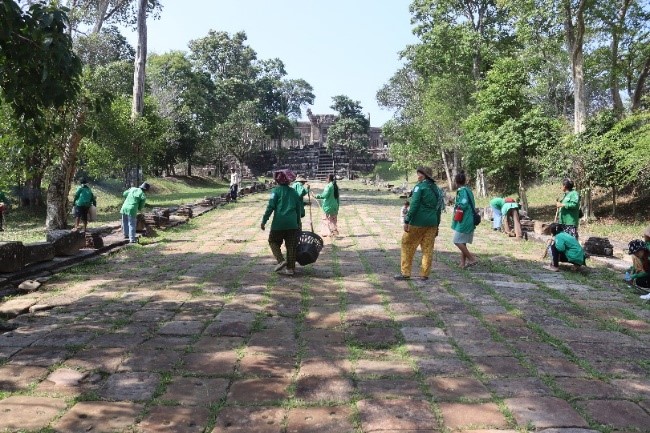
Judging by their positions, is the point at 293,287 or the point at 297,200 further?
the point at 297,200

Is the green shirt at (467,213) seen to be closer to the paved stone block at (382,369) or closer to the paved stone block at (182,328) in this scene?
the paved stone block at (382,369)

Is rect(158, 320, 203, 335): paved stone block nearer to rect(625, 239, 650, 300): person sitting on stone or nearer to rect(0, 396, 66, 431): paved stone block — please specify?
rect(0, 396, 66, 431): paved stone block

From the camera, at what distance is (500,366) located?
3.71 metres

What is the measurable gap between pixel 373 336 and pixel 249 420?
167 centimetres

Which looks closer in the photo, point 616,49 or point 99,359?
point 99,359

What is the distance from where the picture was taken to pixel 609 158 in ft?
45.6

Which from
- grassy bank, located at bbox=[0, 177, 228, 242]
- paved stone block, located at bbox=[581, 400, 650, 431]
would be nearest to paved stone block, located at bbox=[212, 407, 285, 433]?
paved stone block, located at bbox=[581, 400, 650, 431]

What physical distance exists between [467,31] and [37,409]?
21.7m

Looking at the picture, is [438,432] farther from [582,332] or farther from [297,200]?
[297,200]

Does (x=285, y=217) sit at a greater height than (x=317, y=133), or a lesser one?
lesser

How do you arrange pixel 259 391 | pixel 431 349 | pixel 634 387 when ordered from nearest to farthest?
pixel 259 391
pixel 634 387
pixel 431 349

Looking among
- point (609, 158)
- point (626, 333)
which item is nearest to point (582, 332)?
point (626, 333)

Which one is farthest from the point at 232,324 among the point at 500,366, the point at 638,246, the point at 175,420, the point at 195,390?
the point at 638,246

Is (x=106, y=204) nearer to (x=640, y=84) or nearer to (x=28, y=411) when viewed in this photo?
(x=28, y=411)
